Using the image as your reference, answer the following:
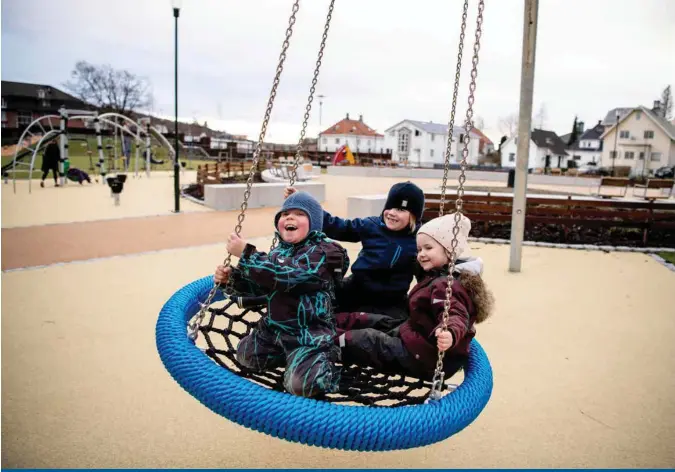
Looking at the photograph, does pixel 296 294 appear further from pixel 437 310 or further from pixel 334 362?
pixel 437 310

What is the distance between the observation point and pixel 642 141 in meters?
43.2

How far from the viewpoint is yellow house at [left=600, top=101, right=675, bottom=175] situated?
137ft

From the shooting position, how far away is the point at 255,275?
2.06 m

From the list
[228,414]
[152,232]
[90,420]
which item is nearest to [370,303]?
[228,414]

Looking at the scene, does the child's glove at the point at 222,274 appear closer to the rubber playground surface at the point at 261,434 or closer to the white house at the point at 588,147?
the rubber playground surface at the point at 261,434

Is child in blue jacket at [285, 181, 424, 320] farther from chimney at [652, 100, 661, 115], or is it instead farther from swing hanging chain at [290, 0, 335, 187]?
chimney at [652, 100, 661, 115]

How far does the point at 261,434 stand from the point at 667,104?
2061 inches

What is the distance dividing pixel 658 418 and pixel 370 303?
1.78m

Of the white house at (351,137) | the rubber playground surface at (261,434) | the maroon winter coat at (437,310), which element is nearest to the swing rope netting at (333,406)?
the maroon winter coat at (437,310)

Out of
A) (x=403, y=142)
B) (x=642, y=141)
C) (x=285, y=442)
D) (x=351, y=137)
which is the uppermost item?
(x=351, y=137)

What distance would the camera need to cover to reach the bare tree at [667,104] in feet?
144

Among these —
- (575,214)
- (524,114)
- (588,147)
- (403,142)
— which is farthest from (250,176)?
(588,147)

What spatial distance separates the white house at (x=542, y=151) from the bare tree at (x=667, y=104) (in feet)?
35.5

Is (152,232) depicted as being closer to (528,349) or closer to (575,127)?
(528,349)
